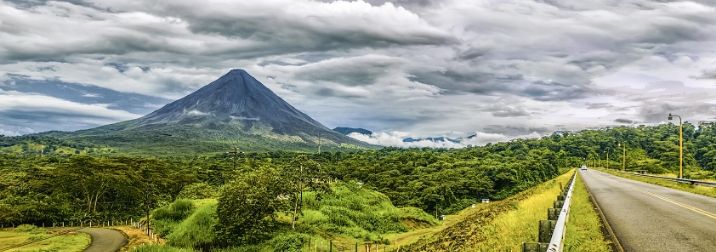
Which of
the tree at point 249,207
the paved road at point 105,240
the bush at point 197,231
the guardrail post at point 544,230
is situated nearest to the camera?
the guardrail post at point 544,230

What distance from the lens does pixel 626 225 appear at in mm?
16547

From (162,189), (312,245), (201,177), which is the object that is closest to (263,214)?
(312,245)

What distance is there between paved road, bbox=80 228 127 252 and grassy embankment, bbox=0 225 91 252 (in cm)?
→ 97

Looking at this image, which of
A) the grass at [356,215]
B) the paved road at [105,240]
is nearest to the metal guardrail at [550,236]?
the grass at [356,215]

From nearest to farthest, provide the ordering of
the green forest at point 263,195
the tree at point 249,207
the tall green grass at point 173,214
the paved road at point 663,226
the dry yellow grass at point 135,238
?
the paved road at point 663,226
the tree at point 249,207
the green forest at point 263,195
the dry yellow grass at point 135,238
the tall green grass at point 173,214

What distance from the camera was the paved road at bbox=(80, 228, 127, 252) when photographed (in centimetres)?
5584

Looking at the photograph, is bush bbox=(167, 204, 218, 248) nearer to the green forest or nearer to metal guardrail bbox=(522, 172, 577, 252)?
the green forest

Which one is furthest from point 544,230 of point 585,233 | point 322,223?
point 322,223

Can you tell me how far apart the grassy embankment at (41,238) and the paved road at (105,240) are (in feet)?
3.19

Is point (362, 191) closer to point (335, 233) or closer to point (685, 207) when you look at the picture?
point (335, 233)

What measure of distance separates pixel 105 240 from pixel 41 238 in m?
9.12

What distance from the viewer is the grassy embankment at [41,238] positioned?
181 ft

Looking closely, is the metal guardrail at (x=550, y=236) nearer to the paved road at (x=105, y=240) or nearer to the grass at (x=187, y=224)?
the grass at (x=187, y=224)

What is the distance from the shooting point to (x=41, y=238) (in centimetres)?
6278
